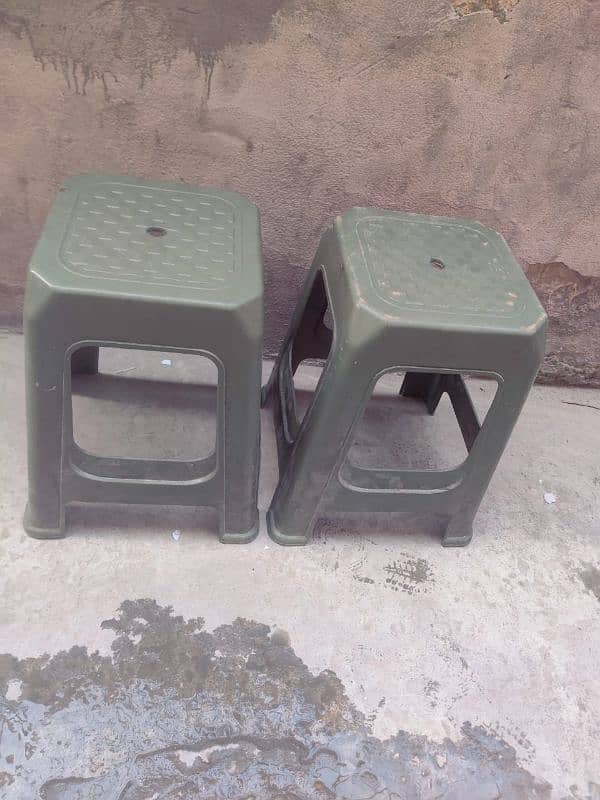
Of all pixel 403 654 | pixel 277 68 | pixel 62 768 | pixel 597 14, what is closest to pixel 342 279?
pixel 277 68

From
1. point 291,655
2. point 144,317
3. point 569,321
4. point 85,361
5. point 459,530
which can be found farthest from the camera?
point 569,321

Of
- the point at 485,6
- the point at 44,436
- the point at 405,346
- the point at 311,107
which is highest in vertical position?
the point at 485,6

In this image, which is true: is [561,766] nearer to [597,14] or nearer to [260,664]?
[260,664]

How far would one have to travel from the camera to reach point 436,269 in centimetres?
144

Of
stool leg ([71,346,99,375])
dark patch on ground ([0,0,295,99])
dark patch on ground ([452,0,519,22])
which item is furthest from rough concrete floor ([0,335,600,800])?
dark patch on ground ([452,0,519,22])

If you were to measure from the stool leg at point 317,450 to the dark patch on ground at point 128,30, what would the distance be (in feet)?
2.86

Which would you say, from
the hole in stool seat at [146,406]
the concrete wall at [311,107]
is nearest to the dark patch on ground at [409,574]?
the hole in stool seat at [146,406]

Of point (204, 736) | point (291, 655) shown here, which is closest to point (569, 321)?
point (291, 655)

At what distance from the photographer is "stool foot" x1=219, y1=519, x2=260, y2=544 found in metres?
1.57

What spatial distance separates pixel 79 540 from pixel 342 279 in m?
0.88

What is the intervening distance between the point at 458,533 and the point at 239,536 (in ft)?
1.89

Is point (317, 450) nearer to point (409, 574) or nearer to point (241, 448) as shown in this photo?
point (241, 448)

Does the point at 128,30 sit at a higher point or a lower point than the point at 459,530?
higher

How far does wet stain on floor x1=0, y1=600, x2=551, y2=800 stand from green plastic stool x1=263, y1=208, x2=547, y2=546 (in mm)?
369
